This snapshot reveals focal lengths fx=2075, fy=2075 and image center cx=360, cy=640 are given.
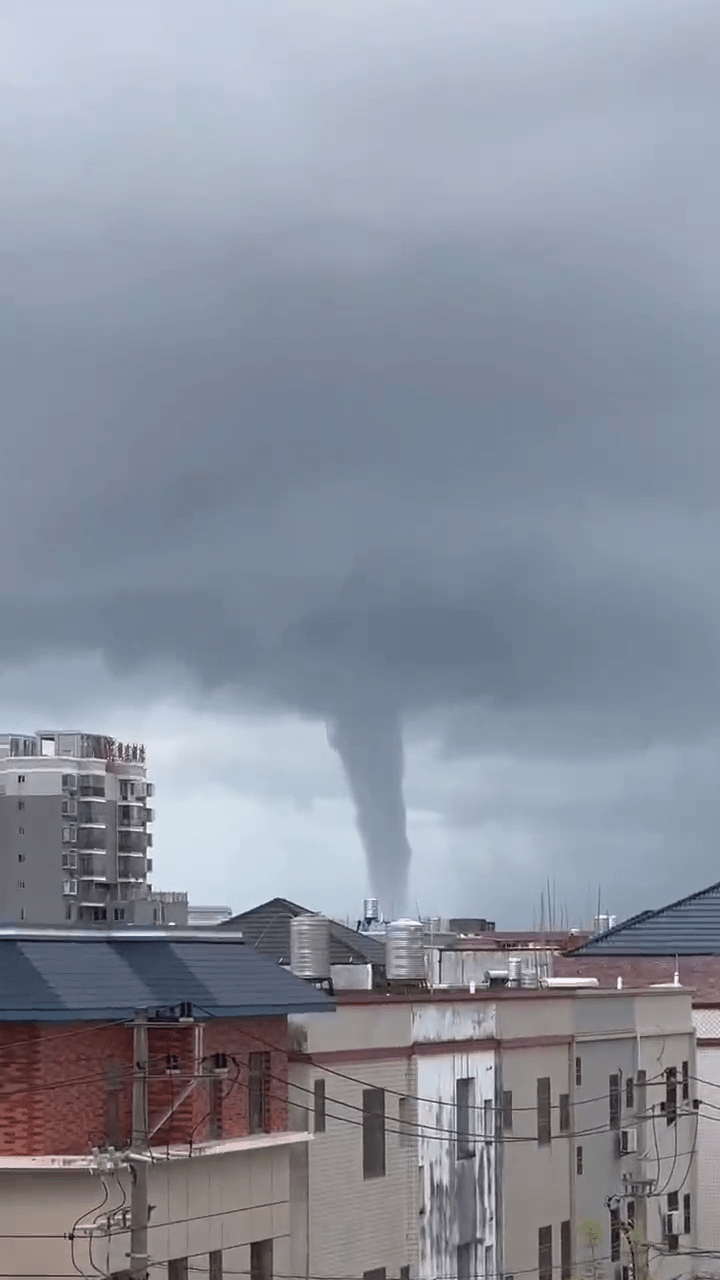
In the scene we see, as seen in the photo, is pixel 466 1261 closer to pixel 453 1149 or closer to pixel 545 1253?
pixel 453 1149

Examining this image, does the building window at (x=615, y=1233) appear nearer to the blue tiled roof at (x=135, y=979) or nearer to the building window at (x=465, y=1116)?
the building window at (x=465, y=1116)

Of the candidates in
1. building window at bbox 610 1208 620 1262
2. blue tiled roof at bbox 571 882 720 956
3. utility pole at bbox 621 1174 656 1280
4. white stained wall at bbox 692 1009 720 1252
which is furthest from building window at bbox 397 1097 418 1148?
blue tiled roof at bbox 571 882 720 956

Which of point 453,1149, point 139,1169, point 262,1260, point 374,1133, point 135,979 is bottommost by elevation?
point 262,1260

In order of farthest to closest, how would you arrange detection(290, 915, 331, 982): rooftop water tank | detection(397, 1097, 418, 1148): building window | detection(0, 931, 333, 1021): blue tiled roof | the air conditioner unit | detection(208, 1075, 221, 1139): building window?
the air conditioner unit
detection(290, 915, 331, 982): rooftop water tank
detection(397, 1097, 418, 1148): building window
detection(208, 1075, 221, 1139): building window
detection(0, 931, 333, 1021): blue tiled roof

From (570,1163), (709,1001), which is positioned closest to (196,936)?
(570,1163)

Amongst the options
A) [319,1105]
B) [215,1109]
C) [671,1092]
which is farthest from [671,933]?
[215,1109]

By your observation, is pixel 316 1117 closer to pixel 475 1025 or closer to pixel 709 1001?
pixel 475 1025

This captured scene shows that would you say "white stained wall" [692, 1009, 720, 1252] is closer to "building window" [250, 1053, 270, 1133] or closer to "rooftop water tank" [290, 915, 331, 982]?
"rooftop water tank" [290, 915, 331, 982]
